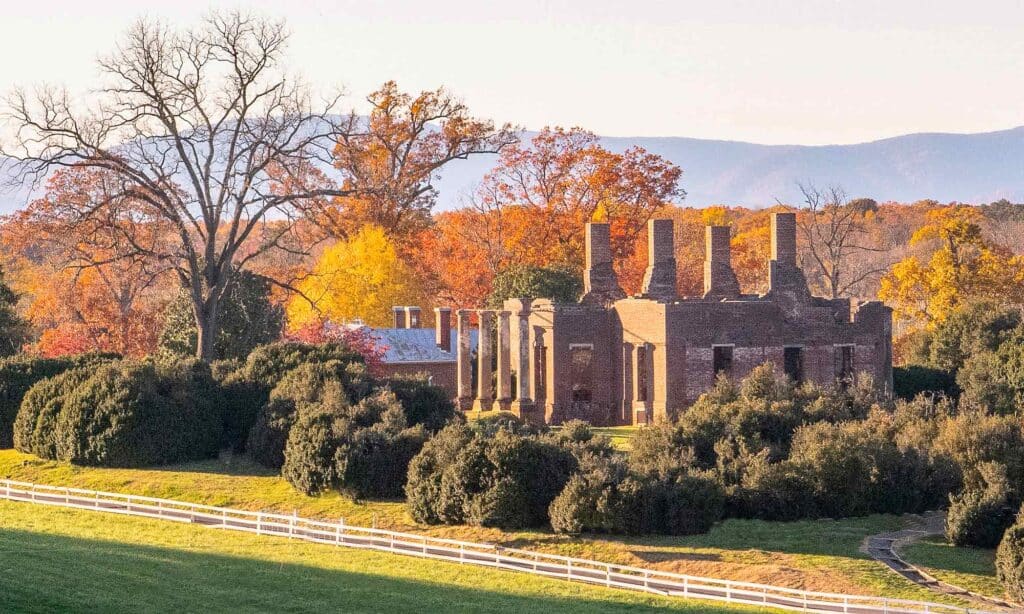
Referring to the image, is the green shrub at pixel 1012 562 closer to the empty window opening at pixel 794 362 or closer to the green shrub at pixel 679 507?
the green shrub at pixel 679 507

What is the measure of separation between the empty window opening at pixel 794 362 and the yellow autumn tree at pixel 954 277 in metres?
12.7

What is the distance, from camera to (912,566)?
3288cm

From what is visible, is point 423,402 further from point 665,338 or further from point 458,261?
point 458,261

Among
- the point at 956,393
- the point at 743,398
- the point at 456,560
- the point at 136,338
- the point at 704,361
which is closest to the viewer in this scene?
the point at 456,560

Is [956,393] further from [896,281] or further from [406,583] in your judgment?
[406,583]

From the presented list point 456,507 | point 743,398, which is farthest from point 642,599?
point 743,398

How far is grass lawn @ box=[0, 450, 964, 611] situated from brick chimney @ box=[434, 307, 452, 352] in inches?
897

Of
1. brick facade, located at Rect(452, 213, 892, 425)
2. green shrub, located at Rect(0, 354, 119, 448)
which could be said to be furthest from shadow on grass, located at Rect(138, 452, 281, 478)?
brick facade, located at Rect(452, 213, 892, 425)

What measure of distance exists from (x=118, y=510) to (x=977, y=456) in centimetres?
2114

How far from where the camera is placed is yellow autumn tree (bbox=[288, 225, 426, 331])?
2822 inches

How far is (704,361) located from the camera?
185ft

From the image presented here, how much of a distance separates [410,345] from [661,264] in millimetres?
13431

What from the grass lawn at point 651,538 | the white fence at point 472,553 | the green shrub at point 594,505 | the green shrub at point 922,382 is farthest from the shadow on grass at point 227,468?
the green shrub at point 922,382

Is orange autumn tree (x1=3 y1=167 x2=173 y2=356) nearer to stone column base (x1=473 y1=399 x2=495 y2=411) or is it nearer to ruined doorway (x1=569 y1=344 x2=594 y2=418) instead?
stone column base (x1=473 y1=399 x2=495 y2=411)
